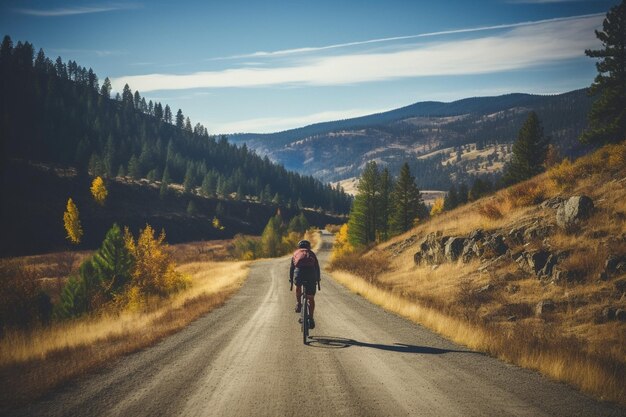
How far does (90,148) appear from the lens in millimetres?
125688

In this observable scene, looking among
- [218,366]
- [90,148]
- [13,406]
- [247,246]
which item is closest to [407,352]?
[218,366]

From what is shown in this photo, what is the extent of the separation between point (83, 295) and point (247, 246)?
48043mm

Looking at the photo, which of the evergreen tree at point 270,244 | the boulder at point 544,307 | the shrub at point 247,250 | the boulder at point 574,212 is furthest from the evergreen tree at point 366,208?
the boulder at point 544,307

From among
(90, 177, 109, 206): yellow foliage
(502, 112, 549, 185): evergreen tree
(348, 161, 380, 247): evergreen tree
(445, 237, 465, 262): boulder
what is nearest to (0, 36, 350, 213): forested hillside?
(90, 177, 109, 206): yellow foliage

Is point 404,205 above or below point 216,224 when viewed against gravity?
above

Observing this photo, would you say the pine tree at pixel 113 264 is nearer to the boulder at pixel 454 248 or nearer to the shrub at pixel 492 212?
the boulder at pixel 454 248

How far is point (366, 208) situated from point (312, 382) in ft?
142

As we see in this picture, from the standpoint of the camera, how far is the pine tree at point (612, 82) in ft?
96.8

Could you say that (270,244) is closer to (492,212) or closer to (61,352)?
(492,212)

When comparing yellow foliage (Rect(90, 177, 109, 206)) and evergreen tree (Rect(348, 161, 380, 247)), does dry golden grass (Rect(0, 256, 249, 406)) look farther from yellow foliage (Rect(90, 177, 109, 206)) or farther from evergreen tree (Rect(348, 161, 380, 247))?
yellow foliage (Rect(90, 177, 109, 206))

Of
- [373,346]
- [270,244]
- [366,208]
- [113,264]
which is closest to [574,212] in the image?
[373,346]

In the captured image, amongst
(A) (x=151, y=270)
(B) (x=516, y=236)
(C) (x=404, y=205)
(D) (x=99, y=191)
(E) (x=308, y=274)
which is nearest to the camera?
(E) (x=308, y=274)

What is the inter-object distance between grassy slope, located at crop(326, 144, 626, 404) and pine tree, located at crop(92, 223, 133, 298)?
18.5m

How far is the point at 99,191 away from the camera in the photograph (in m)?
104
